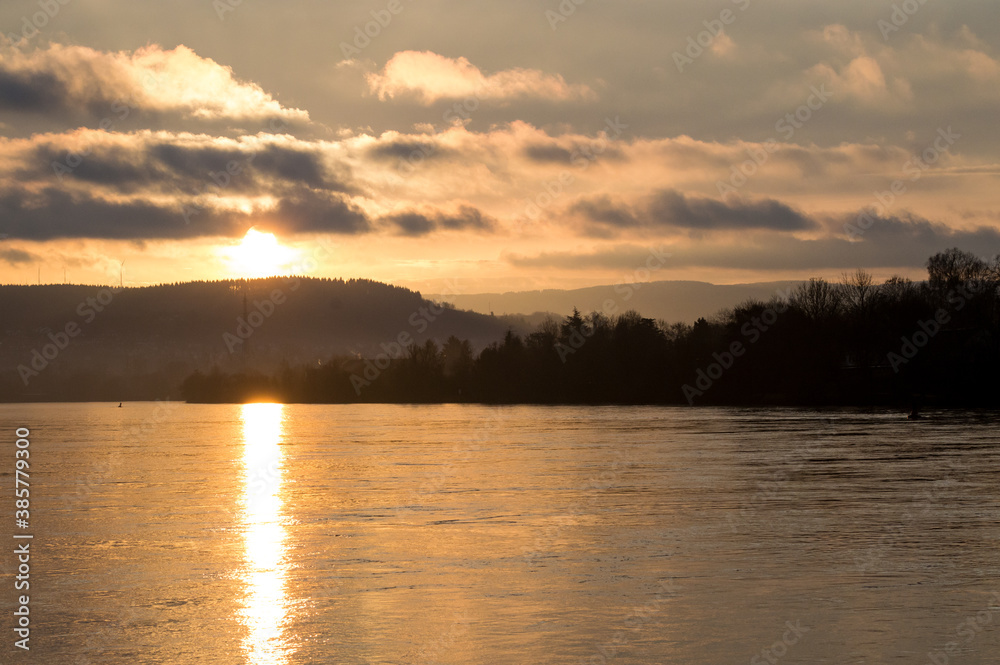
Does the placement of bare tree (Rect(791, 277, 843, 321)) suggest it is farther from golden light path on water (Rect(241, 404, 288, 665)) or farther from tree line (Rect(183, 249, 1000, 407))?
golden light path on water (Rect(241, 404, 288, 665))

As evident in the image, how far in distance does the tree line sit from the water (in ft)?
187

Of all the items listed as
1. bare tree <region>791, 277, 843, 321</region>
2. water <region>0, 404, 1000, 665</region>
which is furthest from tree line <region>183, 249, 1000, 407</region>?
water <region>0, 404, 1000, 665</region>

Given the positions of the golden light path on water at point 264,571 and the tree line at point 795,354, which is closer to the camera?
the golden light path on water at point 264,571

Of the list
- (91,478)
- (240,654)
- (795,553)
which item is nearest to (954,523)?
(795,553)

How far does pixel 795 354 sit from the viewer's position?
122 m

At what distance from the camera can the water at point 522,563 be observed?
14070 mm

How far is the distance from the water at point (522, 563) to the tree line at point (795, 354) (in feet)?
187

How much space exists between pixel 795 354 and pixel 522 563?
10844 centimetres

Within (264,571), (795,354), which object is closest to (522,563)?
(264,571)

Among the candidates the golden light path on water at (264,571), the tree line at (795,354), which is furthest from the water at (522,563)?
the tree line at (795,354)

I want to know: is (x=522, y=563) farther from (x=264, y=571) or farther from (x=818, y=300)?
(x=818, y=300)

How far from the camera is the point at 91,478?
132ft

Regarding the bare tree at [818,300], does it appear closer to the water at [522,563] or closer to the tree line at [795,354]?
the tree line at [795,354]

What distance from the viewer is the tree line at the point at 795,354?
108 meters
